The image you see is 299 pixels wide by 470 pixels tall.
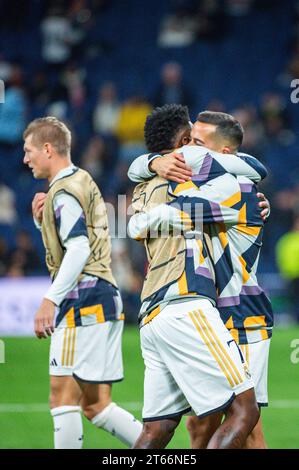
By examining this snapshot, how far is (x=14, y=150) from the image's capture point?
16.4m

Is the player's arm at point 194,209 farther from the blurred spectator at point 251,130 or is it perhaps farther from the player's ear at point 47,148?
the blurred spectator at point 251,130

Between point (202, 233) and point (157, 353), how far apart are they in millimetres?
629

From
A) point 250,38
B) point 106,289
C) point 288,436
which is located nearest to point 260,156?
point 250,38

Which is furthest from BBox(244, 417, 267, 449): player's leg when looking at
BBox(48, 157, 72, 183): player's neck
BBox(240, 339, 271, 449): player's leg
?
BBox(48, 157, 72, 183): player's neck

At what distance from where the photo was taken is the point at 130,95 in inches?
701

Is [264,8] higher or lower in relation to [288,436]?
higher

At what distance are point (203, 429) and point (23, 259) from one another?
29.8ft

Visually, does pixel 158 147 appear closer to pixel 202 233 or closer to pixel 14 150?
pixel 202 233

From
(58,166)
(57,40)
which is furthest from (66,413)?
(57,40)

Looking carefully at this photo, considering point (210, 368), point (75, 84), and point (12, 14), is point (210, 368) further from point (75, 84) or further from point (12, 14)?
point (12, 14)

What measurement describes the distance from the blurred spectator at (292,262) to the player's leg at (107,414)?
878cm

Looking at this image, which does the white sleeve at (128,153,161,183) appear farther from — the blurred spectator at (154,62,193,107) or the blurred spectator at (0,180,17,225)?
the blurred spectator at (154,62,193,107)

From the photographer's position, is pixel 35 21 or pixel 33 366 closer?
pixel 33 366

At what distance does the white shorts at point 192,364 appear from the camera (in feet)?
15.7
